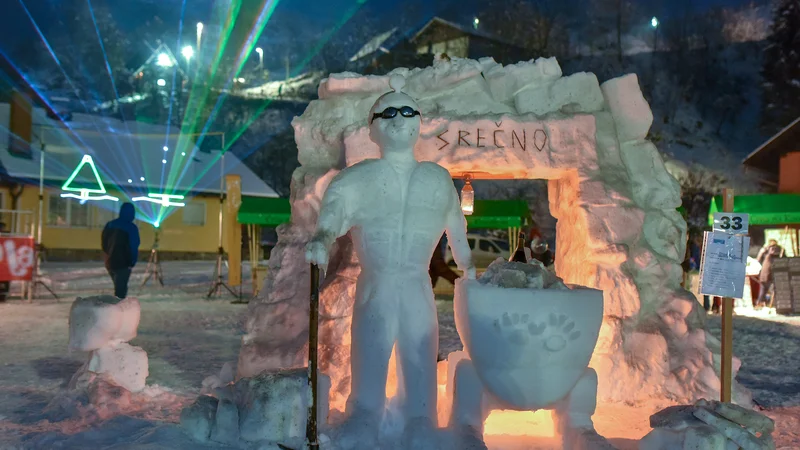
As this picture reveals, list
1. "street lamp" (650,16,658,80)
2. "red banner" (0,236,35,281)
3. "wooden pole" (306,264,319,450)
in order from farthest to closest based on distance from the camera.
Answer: "street lamp" (650,16,658,80) < "red banner" (0,236,35,281) < "wooden pole" (306,264,319,450)

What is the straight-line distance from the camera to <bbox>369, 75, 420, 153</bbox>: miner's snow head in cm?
351

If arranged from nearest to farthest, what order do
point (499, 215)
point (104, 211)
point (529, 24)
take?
1. point (499, 215)
2. point (104, 211)
3. point (529, 24)

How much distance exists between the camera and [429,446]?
128 inches

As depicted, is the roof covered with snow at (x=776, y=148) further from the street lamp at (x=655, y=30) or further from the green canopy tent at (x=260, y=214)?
the street lamp at (x=655, y=30)

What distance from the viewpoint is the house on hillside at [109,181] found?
19031 mm

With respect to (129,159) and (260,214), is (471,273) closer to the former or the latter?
(260,214)

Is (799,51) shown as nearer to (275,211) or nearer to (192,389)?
(275,211)

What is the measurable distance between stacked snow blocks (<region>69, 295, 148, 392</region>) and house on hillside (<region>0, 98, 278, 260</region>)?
15.3 metres

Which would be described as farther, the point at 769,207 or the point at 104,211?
the point at 104,211

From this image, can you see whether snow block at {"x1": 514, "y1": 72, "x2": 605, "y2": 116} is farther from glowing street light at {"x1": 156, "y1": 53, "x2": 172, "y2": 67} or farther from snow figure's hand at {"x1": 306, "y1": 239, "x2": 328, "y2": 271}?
glowing street light at {"x1": 156, "y1": 53, "x2": 172, "y2": 67}

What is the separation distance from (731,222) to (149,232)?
21.2m

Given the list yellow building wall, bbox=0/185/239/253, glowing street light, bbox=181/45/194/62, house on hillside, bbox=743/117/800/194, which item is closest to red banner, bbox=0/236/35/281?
yellow building wall, bbox=0/185/239/253

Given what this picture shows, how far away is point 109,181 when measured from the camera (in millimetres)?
19719

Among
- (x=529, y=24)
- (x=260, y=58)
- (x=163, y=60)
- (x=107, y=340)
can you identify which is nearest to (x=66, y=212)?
(x=107, y=340)
